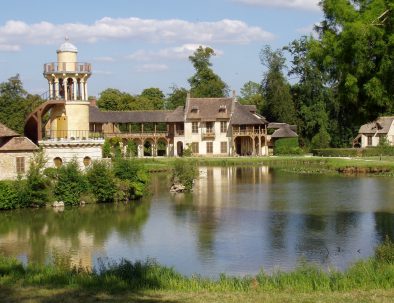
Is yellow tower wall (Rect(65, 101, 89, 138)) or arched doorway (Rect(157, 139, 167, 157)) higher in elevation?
yellow tower wall (Rect(65, 101, 89, 138))

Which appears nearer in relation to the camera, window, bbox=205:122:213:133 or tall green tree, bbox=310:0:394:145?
tall green tree, bbox=310:0:394:145

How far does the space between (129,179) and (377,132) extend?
38.2 m

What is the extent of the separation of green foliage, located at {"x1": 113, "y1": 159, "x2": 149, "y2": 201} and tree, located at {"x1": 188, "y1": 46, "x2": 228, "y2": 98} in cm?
4655

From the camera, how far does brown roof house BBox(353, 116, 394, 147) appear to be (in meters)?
64.6

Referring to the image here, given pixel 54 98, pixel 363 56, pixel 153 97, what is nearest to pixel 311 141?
pixel 153 97

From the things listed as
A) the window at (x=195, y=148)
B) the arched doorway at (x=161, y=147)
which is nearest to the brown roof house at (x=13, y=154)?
the window at (x=195, y=148)

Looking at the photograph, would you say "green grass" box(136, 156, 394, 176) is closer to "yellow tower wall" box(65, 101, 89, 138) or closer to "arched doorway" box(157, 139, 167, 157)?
"yellow tower wall" box(65, 101, 89, 138)

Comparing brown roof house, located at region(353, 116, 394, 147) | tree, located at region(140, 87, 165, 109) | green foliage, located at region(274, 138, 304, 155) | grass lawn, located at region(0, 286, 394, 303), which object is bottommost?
grass lawn, located at region(0, 286, 394, 303)

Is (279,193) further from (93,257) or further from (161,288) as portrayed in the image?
(161,288)

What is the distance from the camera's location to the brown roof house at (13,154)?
32878mm

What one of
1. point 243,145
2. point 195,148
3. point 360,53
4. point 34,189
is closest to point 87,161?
point 34,189

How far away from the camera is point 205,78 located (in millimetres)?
82500

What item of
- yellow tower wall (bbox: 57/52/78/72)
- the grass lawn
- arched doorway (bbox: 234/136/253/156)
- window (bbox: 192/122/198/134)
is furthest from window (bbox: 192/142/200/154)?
the grass lawn

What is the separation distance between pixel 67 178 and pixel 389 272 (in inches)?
825
